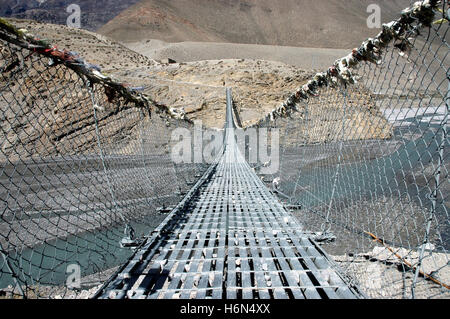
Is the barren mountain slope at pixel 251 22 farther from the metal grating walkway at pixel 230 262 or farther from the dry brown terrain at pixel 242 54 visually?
the metal grating walkway at pixel 230 262

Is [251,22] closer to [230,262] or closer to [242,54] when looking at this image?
[242,54]

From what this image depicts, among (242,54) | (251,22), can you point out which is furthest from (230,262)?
(251,22)

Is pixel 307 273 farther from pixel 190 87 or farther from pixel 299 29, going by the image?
pixel 299 29

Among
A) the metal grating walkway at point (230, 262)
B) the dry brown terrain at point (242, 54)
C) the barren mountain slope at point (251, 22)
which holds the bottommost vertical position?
the metal grating walkway at point (230, 262)

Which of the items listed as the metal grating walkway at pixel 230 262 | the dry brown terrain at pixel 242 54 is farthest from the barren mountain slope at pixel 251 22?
the metal grating walkway at pixel 230 262

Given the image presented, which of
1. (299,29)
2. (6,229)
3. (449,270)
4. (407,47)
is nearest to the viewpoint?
(407,47)
